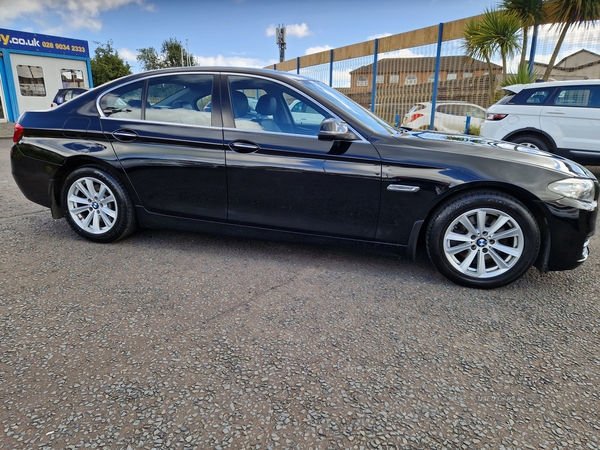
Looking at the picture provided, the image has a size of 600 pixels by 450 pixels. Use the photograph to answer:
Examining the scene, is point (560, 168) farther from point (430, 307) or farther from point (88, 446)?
point (88, 446)

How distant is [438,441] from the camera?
170cm

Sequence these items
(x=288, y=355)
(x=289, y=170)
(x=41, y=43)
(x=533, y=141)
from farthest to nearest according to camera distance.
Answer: (x=41, y=43), (x=533, y=141), (x=289, y=170), (x=288, y=355)

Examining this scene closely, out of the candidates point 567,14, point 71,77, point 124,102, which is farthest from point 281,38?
point 124,102

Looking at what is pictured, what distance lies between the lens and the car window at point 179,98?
3570 mm

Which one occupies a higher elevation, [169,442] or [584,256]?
[584,256]

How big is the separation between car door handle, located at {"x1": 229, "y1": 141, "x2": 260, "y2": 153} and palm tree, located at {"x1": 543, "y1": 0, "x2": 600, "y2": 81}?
944cm

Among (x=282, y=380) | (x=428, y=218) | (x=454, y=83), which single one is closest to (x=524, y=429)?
(x=282, y=380)

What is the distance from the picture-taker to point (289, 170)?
3.30 metres

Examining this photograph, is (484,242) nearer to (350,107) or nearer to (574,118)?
(350,107)

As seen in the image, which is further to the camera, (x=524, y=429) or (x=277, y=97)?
(x=277, y=97)

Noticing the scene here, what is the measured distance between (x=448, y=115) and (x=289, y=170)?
9.81 m

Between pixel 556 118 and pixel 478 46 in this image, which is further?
pixel 478 46

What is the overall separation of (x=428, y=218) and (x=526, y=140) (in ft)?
18.3

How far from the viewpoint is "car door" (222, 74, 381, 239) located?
3191mm
